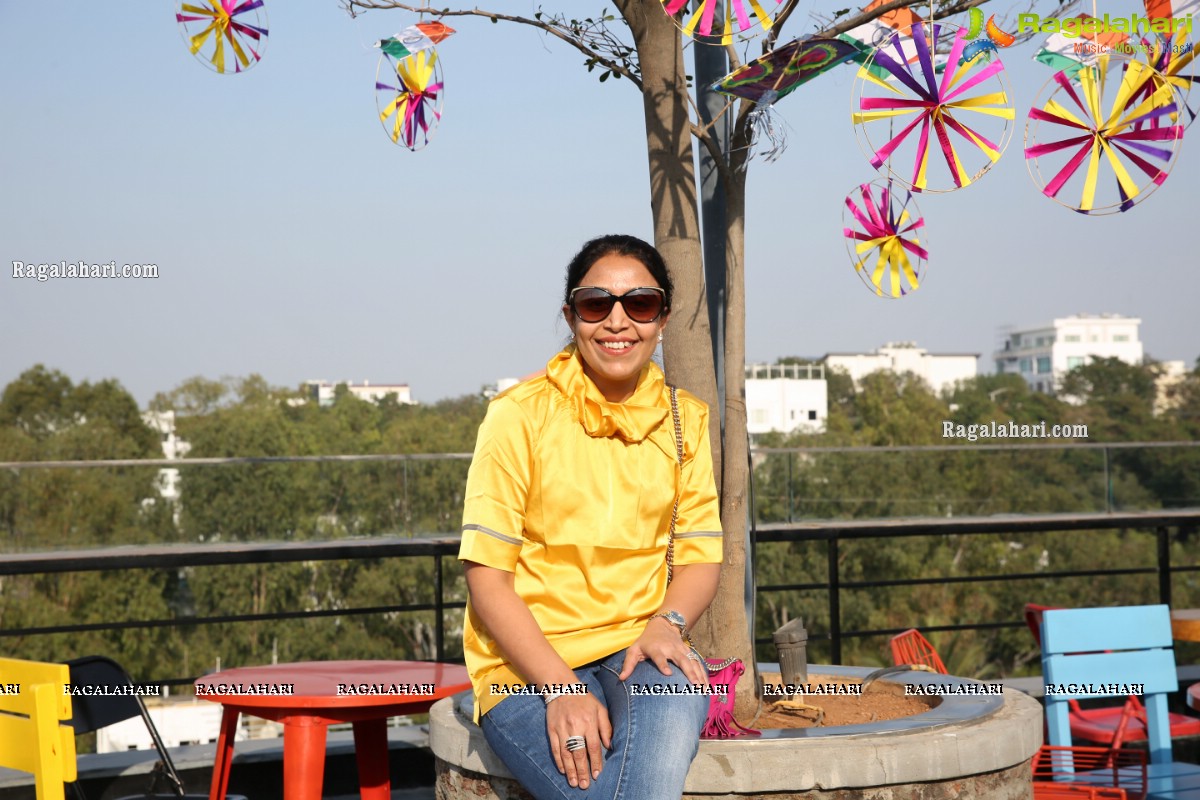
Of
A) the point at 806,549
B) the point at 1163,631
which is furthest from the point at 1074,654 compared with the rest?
the point at 806,549

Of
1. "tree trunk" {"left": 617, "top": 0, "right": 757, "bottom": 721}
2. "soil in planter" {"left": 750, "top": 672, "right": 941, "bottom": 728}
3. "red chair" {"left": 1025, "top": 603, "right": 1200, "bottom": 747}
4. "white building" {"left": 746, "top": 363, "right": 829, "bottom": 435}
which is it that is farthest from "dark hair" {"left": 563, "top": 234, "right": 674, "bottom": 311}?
"white building" {"left": 746, "top": 363, "right": 829, "bottom": 435}

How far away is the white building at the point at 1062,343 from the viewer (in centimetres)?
12181

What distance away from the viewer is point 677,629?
2098 millimetres

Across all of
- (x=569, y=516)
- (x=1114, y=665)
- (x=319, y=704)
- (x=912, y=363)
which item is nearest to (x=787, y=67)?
(x=569, y=516)

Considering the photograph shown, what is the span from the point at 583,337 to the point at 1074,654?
191cm

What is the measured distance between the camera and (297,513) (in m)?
6.85

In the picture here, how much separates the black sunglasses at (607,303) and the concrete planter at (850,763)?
79 cm

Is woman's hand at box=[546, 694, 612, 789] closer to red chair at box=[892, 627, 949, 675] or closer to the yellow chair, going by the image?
the yellow chair

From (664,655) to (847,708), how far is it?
1.16m

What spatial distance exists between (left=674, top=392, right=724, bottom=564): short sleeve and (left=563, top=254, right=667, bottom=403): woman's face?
0.13 m

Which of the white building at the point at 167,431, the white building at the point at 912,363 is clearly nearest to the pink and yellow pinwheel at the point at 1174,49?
the white building at the point at 167,431

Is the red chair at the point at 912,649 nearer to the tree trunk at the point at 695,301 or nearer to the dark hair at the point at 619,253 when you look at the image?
the tree trunk at the point at 695,301

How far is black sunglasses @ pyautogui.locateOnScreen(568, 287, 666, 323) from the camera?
2.20 metres

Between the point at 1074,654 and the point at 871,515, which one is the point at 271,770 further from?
the point at 871,515
